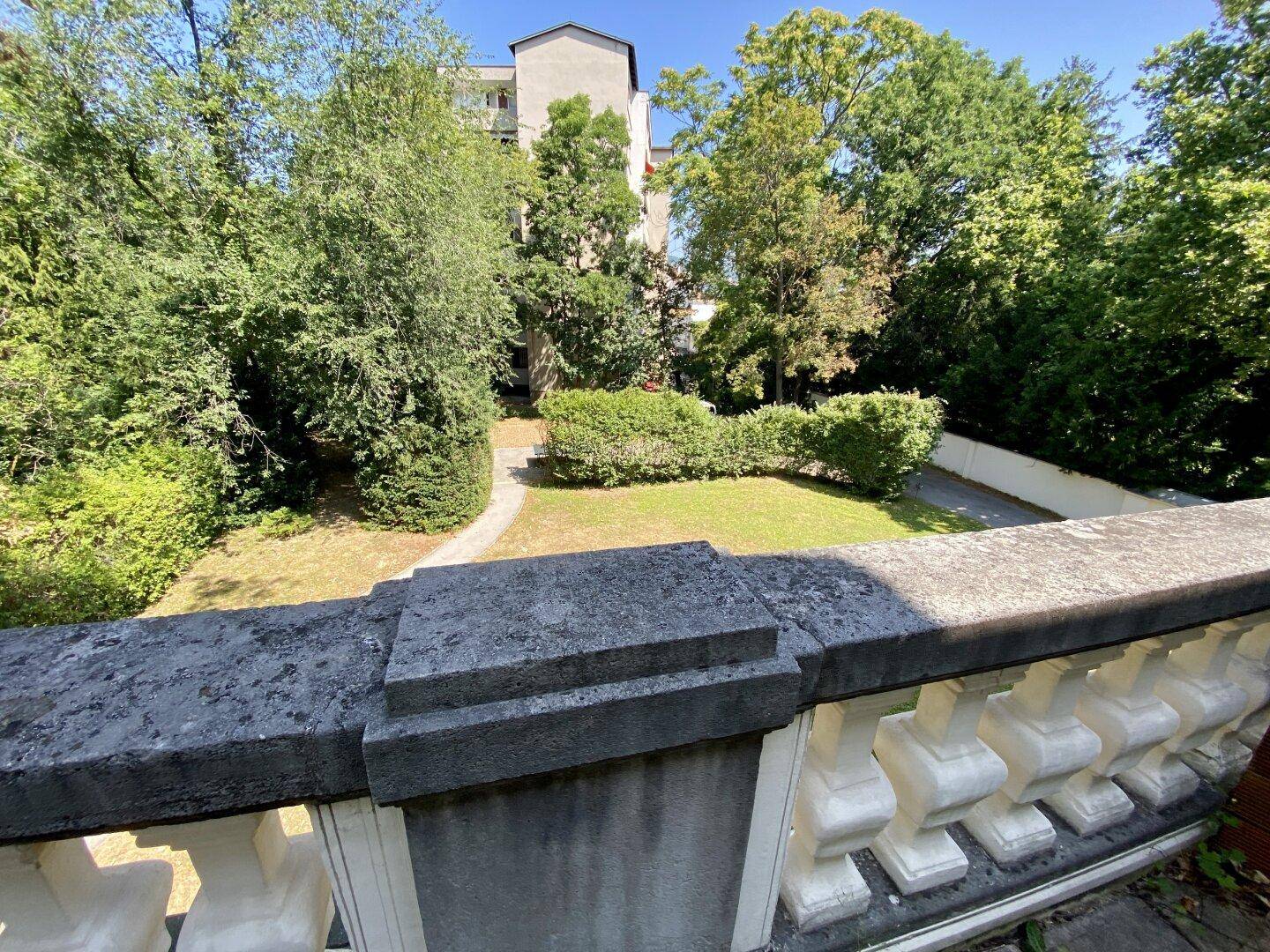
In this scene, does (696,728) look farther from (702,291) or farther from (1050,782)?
(702,291)

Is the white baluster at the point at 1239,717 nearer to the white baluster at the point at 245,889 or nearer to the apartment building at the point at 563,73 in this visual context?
the white baluster at the point at 245,889

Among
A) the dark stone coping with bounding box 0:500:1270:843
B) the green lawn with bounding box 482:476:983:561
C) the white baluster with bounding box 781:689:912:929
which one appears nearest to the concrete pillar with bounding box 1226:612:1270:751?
the dark stone coping with bounding box 0:500:1270:843

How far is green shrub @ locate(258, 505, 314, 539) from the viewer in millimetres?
8766

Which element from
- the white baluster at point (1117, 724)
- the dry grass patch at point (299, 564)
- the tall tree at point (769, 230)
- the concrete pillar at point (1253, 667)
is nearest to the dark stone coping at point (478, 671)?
the white baluster at point (1117, 724)

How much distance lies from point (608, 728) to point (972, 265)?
53.6ft

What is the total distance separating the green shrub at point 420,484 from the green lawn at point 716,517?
1.18 m

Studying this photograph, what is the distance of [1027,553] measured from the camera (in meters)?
1.21

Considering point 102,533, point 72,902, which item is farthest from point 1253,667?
point 102,533

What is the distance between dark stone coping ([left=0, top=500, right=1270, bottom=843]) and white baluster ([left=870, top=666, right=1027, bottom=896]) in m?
0.21

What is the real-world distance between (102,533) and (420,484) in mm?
3847

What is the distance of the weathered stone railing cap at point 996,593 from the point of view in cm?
91

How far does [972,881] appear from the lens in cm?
127

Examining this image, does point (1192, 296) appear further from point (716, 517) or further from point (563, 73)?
point (563, 73)

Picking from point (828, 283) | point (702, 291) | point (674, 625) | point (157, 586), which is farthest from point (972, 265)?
point (157, 586)
